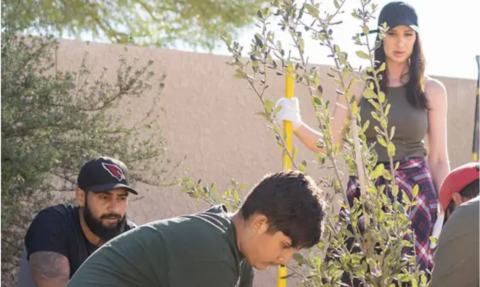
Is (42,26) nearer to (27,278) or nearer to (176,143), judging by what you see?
(176,143)

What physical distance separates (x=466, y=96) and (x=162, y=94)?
2489 mm

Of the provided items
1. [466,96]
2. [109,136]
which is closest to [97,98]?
[109,136]

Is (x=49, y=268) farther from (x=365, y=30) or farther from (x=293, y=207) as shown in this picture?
(x=365, y=30)

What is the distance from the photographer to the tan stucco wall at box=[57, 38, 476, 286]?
6.55 metres

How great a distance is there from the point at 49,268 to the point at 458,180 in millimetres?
1971

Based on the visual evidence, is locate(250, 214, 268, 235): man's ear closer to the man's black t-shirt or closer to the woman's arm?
the man's black t-shirt

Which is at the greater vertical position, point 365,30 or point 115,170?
point 365,30

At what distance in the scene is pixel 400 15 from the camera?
4.29m

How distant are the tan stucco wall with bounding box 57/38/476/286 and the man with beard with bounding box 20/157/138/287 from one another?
6.29 feet

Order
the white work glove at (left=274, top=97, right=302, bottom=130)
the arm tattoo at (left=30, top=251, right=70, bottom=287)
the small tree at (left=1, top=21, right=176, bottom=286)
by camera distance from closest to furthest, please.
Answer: the arm tattoo at (left=30, top=251, right=70, bottom=287), the white work glove at (left=274, top=97, right=302, bottom=130), the small tree at (left=1, top=21, right=176, bottom=286)

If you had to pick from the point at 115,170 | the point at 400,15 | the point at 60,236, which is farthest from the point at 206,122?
the point at 400,15

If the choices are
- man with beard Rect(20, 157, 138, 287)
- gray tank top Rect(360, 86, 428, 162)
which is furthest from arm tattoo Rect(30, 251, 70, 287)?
gray tank top Rect(360, 86, 428, 162)

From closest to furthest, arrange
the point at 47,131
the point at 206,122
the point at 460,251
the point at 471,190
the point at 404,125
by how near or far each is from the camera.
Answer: the point at 460,251 < the point at 471,190 < the point at 404,125 < the point at 47,131 < the point at 206,122

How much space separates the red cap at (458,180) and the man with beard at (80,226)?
72.6 inches
